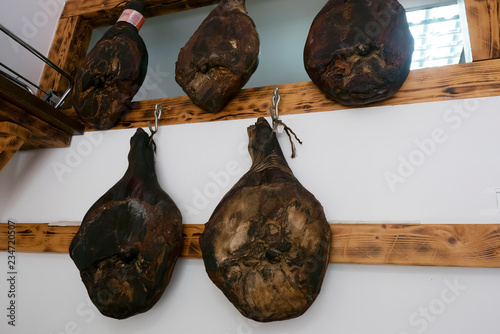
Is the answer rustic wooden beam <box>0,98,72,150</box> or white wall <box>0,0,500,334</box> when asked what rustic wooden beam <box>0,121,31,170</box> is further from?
white wall <box>0,0,500,334</box>

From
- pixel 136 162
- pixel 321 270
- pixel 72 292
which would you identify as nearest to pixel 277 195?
pixel 321 270

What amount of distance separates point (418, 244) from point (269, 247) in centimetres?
47

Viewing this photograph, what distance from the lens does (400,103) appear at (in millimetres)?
1347

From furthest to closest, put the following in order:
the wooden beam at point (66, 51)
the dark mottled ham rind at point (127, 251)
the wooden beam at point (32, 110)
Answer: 1. the wooden beam at point (66, 51)
2. the wooden beam at point (32, 110)
3. the dark mottled ham rind at point (127, 251)

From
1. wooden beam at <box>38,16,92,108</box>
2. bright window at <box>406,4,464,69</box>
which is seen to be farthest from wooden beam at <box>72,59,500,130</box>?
bright window at <box>406,4,464,69</box>

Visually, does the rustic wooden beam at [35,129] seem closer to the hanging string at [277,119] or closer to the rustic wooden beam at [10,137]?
the rustic wooden beam at [10,137]

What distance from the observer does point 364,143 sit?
4.42 feet

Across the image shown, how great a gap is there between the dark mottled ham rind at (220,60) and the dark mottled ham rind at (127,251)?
46 cm

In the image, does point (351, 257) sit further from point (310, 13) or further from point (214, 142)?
point (310, 13)

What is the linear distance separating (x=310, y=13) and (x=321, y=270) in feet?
5.50

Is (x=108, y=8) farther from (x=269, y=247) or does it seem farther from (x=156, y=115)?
(x=269, y=247)

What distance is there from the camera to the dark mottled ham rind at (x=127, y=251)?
4.06ft

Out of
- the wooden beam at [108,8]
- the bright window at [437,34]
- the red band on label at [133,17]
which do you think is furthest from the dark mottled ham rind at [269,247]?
the bright window at [437,34]

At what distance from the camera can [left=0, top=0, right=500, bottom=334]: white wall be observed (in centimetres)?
116
